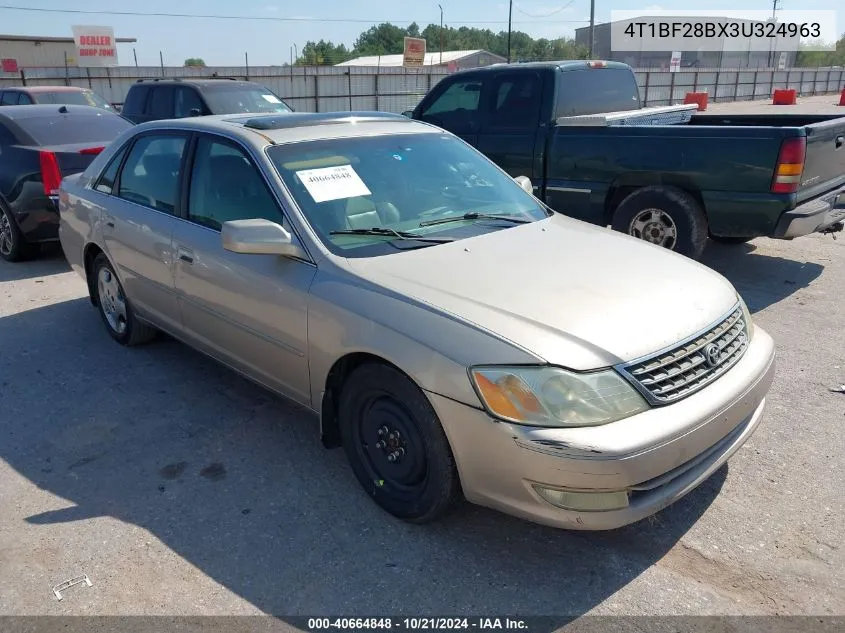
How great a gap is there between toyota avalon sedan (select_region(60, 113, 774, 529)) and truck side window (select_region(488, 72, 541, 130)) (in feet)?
10.1

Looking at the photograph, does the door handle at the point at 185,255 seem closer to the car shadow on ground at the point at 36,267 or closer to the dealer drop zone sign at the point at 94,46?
the car shadow on ground at the point at 36,267

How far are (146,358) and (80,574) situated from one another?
2.39 metres

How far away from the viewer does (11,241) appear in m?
7.59

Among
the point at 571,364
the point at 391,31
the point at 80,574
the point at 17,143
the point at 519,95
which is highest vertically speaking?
the point at 391,31

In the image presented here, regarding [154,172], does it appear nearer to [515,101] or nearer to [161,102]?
[515,101]

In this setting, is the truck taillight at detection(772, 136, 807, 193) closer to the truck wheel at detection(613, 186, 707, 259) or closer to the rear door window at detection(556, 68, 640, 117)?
the truck wheel at detection(613, 186, 707, 259)

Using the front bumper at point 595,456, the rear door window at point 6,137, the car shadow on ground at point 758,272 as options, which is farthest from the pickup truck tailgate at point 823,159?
the rear door window at point 6,137

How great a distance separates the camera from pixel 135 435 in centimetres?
398

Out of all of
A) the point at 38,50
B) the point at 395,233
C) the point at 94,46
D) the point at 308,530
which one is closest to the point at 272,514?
the point at 308,530

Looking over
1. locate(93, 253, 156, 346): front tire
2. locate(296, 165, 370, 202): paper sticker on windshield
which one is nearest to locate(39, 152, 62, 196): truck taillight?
locate(93, 253, 156, 346): front tire

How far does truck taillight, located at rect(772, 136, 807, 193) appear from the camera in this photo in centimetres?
559

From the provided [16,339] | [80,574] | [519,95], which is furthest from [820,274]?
[16,339]

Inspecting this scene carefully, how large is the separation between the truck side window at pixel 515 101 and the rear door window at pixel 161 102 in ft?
21.1

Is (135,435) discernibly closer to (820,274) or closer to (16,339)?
(16,339)
